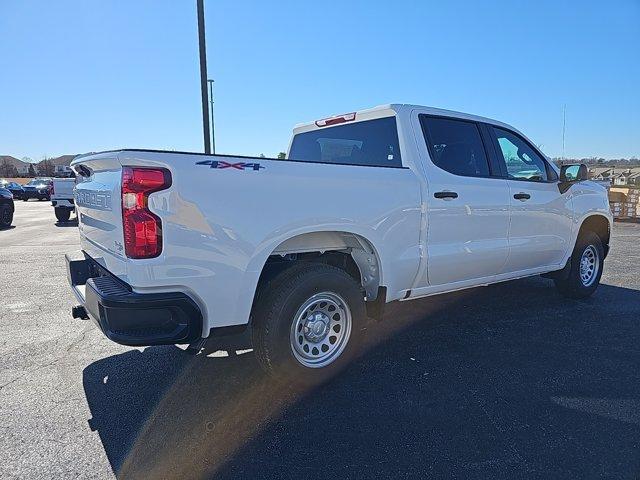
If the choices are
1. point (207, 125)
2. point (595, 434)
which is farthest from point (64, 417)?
point (207, 125)

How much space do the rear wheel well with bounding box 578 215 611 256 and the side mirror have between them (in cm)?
83

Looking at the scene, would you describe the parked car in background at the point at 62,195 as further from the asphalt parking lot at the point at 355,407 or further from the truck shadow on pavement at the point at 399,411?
the truck shadow on pavement at the point at 399,411

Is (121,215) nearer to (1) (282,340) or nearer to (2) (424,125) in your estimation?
(1) (282,340)

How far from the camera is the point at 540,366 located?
3686 millimetres

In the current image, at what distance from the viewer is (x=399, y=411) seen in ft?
9.79

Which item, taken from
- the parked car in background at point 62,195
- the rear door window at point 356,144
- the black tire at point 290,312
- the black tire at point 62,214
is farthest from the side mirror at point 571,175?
the black tire at point 62,214

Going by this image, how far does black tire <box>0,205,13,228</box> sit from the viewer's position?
14.7 metres

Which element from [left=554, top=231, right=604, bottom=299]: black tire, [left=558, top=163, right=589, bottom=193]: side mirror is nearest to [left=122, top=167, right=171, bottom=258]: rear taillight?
[left=558, top=163, right=589, bottom=193]: side mirror

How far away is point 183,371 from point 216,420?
84 centimetres

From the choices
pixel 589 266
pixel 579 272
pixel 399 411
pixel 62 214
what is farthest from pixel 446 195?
pixel 62 214

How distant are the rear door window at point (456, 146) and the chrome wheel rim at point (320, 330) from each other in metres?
1.57

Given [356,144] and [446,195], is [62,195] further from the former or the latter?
[446,195]

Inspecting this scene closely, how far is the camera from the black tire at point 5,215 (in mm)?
14656

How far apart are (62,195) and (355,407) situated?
16.0 m
